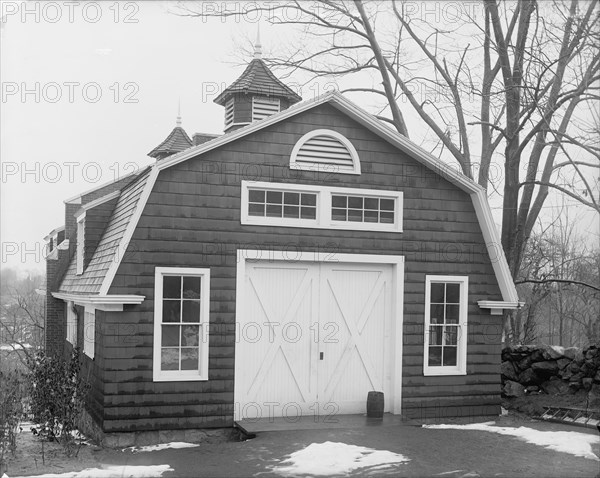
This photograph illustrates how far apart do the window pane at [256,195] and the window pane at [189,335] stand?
206 cm

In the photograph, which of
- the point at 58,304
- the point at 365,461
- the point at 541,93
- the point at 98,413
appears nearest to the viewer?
the point at 365,461

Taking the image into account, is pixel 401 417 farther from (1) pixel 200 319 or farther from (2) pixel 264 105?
(2) pixel 264 105

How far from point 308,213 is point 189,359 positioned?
2828 mm

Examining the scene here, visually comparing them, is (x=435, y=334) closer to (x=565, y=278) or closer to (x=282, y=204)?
(x=282, y=204)

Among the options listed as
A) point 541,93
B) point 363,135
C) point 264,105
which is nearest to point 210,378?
point 363,135

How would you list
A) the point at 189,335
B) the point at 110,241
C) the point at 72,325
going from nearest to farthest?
the point at 189,335, the point at 110,241, the point at 72,325

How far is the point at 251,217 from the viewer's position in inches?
412

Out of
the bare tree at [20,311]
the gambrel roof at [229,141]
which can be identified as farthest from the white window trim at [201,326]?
the bare tree at [20,311]

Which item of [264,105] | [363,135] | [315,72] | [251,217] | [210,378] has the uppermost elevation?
[315,72]

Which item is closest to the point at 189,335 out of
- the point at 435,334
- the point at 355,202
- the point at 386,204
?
the point at 355,202

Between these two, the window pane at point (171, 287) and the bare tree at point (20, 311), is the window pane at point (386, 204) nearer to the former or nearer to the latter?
the window pane at point (171, 287)

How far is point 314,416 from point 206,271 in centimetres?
281

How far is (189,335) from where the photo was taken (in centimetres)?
1015

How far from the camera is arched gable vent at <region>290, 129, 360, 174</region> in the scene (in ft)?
35.1
